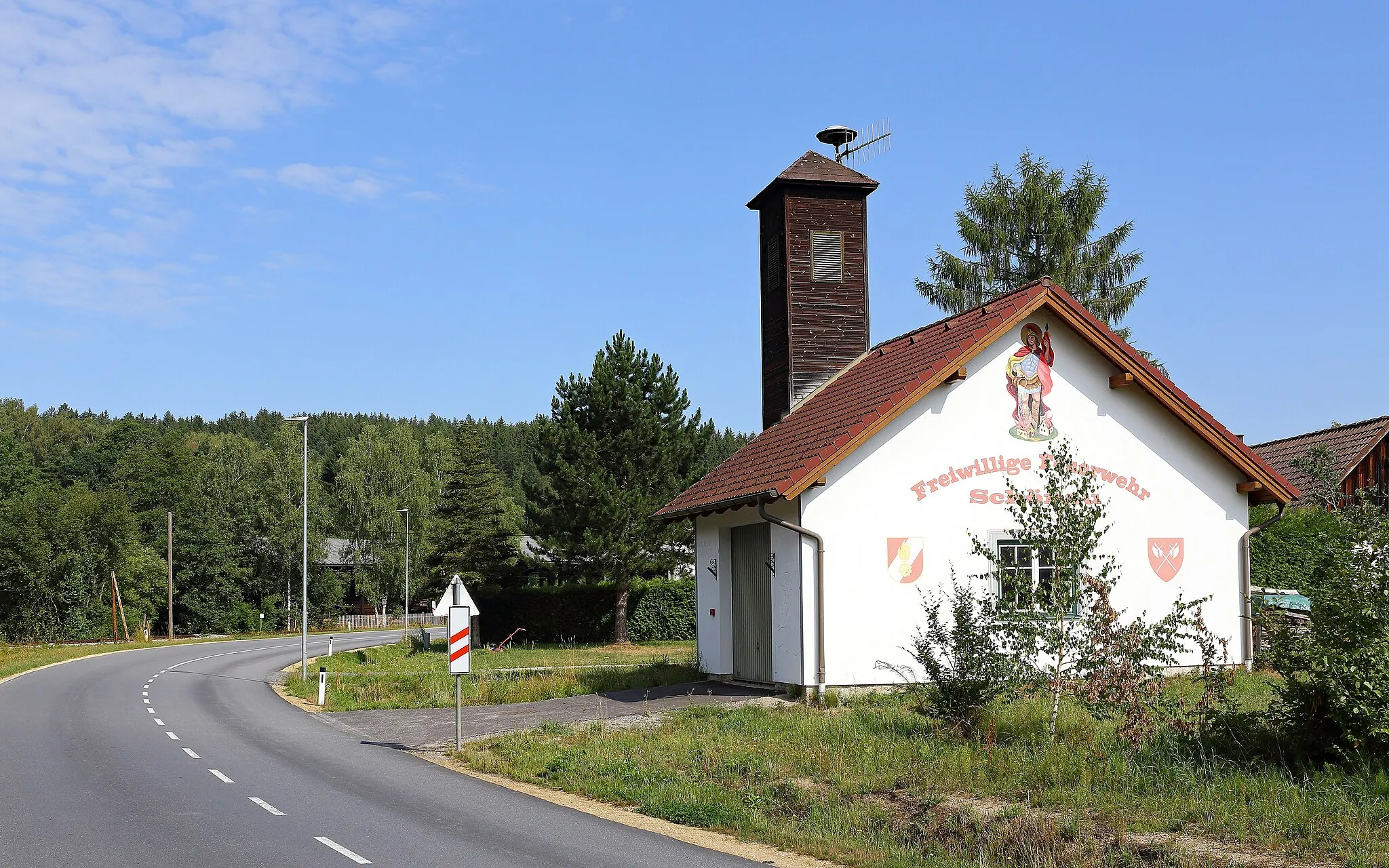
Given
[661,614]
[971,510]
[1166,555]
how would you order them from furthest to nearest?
[661,614]
[1166,555]
[971,510]

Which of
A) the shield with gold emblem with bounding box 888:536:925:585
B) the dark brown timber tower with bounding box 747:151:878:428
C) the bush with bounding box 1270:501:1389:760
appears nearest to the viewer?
the bush with bounding box 1270:501:1389:760

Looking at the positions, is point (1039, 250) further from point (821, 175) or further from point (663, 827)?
point (663, 827)

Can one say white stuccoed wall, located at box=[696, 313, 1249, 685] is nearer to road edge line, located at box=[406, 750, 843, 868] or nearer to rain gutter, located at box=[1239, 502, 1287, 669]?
rain gutter, located at box=[1239, 502, 1287, 669]

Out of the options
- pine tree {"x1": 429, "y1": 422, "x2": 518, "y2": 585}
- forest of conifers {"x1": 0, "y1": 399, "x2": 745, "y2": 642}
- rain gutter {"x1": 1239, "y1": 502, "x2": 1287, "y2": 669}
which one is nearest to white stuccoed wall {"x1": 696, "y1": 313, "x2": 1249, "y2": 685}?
rain gutter {"x1": 1239, "y1": 502, "x2": 1287, "y2": 669}

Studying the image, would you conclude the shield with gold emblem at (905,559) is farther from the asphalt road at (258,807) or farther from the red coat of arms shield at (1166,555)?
the asphalt road at (258,807)

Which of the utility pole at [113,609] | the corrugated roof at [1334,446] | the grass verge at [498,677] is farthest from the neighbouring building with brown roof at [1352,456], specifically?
the utility pole at [113,609]

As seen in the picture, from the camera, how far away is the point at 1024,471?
68.4ft

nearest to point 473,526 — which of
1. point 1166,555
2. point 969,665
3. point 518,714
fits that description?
point 518,714

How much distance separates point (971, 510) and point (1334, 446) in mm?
26035

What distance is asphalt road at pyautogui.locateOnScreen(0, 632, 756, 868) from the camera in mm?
10070

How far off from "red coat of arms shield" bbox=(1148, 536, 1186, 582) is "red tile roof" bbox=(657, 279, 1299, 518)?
1.86 m

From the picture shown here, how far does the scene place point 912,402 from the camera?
20.2 metres

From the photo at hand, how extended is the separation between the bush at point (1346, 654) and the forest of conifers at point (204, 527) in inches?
1923

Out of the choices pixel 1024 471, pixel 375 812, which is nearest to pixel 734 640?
pixel 1024 471
